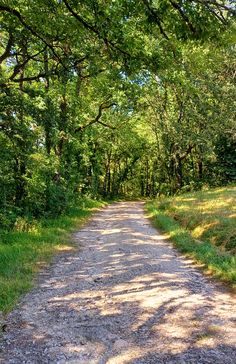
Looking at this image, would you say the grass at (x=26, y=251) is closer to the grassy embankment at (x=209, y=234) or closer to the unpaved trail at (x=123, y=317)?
the unpaved trail at (x=123, y=317)

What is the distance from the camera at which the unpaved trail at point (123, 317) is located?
422 centimetres

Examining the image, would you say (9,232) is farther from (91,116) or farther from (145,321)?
(91,116)

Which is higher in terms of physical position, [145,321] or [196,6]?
[196,6]

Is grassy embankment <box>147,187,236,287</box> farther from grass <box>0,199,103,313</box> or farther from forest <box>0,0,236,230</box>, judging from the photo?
forest <box>0,0,236,230</box>

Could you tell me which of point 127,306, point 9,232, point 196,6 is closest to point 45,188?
point 9,232

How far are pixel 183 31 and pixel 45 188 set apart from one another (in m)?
10.8

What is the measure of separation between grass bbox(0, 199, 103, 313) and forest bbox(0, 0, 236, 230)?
88cm

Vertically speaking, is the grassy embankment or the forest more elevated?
the forest

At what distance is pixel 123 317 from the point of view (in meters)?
5.34

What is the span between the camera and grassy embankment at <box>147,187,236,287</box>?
26.5ft

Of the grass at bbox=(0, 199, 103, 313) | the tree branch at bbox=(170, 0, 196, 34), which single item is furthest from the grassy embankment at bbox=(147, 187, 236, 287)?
the tree branch at bbox=(170, 0, 196, 34)

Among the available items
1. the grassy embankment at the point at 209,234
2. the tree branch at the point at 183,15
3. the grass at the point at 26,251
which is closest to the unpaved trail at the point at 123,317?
the grass at the point at 26,251

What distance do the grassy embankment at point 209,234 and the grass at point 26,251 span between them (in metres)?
3.56

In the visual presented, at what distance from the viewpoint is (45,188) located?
15.3m
